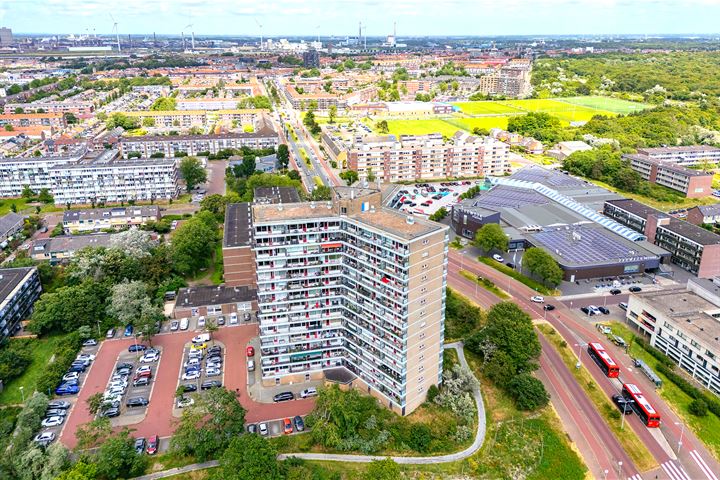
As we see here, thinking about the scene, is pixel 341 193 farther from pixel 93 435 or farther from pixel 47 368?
pixel 47 368

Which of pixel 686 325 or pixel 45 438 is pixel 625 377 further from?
pixel 45 438

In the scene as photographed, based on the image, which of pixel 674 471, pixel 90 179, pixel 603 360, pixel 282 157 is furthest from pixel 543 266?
pixel 90 179

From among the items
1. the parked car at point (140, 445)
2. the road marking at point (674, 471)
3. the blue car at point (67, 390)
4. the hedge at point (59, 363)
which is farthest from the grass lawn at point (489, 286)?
the hedge at point (59, 363)

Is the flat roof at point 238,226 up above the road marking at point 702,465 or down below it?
above

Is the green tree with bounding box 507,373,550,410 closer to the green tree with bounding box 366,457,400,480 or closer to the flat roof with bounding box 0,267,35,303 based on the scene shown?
the green tree with bounding box 366,457,400,480

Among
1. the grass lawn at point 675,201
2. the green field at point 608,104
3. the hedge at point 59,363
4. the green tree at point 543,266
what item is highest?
the green field at point 608,104

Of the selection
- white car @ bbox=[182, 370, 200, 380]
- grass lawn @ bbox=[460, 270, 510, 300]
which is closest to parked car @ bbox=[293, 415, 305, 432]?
white car @ bbox=[182, 370, 200, 380]

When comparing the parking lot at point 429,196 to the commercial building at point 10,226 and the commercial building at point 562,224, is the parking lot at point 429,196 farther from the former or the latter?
the commercial building at point 10,226
